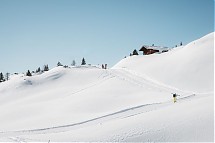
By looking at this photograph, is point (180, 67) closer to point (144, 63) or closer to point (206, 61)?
point (206, 61)

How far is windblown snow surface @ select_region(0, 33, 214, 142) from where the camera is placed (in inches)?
739

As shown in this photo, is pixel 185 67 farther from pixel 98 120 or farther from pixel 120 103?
pixel 98 120

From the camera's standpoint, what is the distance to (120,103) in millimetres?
30578

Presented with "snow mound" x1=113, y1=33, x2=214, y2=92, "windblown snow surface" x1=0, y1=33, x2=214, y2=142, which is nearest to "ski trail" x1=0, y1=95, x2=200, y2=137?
"windblown snow surface" x1=0, y1=33, x2=214, y2=142

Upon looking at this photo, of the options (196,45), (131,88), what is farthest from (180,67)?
(131,88)

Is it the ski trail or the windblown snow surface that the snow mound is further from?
the ski trail

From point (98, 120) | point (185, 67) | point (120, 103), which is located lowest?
point (98, 120)

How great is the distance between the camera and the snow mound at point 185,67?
38.6m

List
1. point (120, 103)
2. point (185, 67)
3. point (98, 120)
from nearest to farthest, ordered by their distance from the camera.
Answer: point (98, 120)
point (120, 103)
point (185, 67)

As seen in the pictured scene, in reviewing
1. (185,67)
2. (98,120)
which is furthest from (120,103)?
(185,67)

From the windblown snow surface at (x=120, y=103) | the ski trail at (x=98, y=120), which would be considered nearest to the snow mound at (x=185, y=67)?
the windblown snow surface at (x=120, y=103)

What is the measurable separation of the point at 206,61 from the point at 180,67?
420 cm

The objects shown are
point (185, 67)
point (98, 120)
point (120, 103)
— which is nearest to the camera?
point (98, 120)

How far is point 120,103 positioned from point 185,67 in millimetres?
19345
